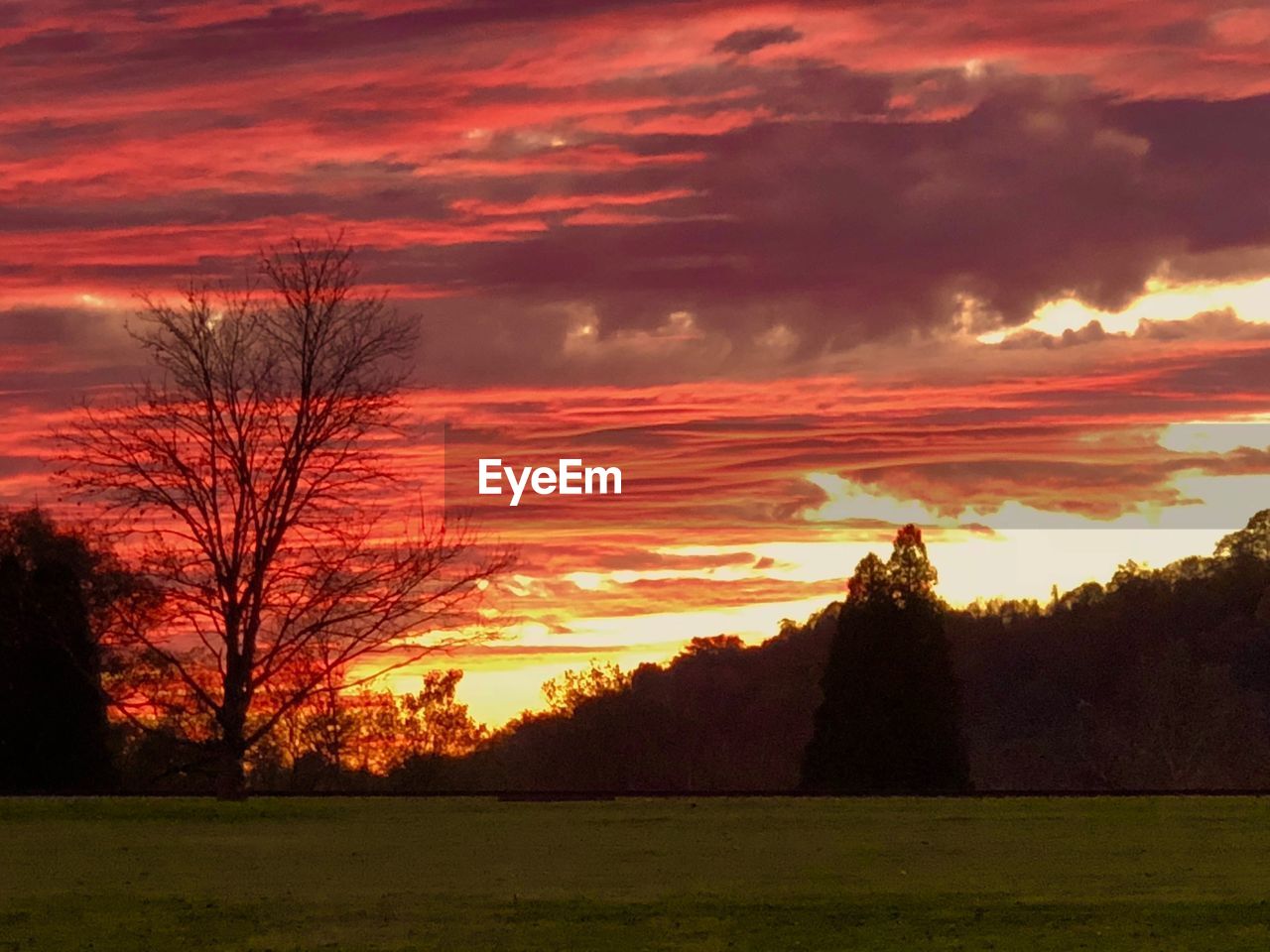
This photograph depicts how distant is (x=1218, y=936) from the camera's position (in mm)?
14773

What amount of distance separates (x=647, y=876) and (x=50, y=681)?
23.9 m

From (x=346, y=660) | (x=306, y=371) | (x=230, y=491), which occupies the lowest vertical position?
(x=346, y=660)

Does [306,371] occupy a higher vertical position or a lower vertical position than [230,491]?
higher

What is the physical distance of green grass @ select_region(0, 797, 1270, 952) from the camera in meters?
15.0

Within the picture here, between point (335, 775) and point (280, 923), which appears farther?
point (335, 775)

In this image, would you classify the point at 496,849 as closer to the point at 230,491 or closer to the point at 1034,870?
the point at 1034,870

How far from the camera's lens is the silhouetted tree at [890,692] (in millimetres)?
39688

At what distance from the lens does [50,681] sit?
39781mm

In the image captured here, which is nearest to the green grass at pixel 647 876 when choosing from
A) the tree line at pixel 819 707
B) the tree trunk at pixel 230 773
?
the tree trunk at pixel 230 773

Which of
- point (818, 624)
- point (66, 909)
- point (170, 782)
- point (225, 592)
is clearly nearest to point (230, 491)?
point (225, 592)

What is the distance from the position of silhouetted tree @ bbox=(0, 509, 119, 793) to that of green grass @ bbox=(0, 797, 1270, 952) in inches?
348

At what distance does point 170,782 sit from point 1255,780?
116 feet

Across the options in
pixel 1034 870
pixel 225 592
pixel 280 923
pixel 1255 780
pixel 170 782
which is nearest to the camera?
pixel 280 923

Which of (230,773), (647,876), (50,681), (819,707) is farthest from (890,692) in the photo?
(647,876)
